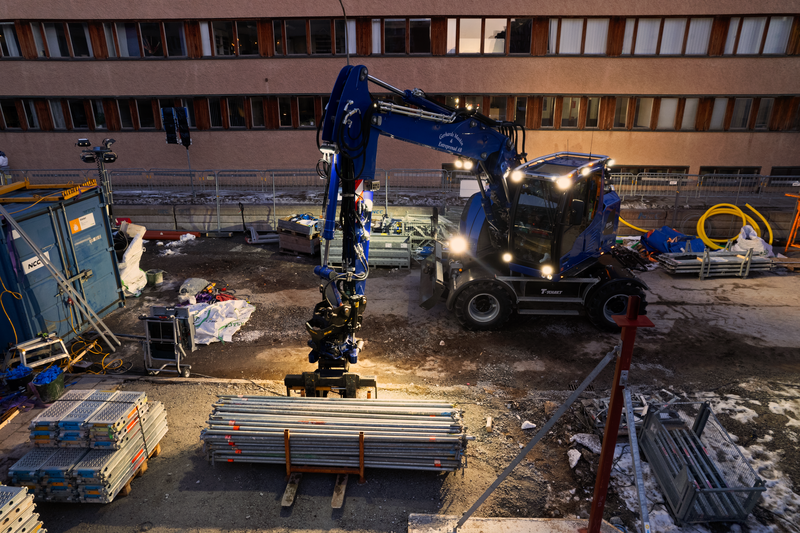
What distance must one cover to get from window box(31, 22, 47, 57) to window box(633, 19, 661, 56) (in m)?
22.8

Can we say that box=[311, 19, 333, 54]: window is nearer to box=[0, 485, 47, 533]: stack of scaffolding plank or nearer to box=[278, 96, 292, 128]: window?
box=[278, 96, 292, 128]: window

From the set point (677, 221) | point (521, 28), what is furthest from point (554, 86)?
point (677, 221)

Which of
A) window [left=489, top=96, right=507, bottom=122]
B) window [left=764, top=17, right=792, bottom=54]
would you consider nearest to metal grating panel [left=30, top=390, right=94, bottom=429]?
window [left=489, top=96, right=507, bottom=122]

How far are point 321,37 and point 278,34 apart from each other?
5.46ft

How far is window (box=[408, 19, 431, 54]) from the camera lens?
19172 millimetres

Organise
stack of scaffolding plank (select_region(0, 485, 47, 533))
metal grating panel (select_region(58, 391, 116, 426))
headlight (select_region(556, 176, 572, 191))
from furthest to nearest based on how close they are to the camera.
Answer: headlight (select_region(556, 176, 572, 191)), metal grating panel (select_region(58, 391, 116, 426)), stack of scaffolding plank (select_region(0, 485, 47, 533))

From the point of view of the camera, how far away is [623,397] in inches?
191

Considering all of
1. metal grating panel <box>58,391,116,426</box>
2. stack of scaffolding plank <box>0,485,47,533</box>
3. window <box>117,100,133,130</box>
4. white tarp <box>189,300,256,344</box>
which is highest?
window <box>117,100,133,130</box>

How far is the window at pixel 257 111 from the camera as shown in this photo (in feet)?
66.6

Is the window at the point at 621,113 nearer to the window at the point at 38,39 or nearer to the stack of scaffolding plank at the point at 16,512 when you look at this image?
the stack of scaffolding plank at the point at 16,512

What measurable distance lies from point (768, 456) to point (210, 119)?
20477 mm

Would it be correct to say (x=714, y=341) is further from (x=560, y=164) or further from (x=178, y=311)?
(x=178, y=311)

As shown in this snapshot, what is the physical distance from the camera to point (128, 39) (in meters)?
19.7

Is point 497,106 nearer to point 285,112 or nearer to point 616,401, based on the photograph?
point 285,112
